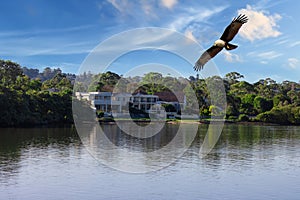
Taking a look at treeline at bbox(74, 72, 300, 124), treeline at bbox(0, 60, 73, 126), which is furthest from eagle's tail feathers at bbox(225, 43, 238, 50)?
treeline at bbox(74, 72, 300, 124)

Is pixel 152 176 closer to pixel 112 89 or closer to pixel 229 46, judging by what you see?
pixel 229 46

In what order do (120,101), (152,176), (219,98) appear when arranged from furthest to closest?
(219,98) < (120,101) < (152,176)

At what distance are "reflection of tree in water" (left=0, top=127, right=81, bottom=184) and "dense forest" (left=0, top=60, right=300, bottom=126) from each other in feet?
11.6

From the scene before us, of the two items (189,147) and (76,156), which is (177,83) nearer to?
(189,147)

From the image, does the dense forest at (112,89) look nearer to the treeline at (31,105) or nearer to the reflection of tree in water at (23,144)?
the treeline at (31,105)

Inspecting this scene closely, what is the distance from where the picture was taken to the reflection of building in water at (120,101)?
5003 cm

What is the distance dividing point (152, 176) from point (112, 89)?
118 feet

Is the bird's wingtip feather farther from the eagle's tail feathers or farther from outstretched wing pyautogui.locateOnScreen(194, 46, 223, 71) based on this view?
the eagle's tail feathers

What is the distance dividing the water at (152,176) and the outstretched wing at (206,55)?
31.4ft

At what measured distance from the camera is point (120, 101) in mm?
49906

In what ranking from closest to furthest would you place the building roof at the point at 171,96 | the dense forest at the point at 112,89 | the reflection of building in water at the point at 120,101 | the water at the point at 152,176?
the water at the point at 152,176 < the dense forest at the point at 112,89 < the reflection of building in water at the point at 120,101 < the building roof at the point at 171,96

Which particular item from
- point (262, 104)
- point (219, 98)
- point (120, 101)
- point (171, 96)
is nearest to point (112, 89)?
point (120, 101)

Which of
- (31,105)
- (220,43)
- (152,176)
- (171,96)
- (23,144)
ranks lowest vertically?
(152,176)

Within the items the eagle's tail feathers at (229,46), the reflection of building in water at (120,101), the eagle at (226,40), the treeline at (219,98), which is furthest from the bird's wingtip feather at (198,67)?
the reflection of building in water at (120,101)
